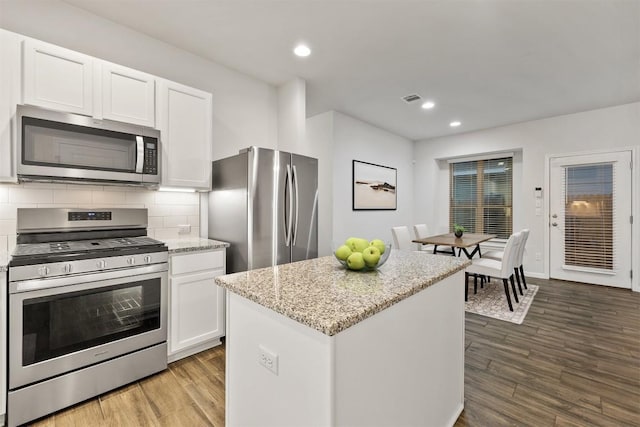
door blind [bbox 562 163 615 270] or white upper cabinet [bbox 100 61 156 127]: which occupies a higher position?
white upper cabinet [bbox 100 61 156 127]

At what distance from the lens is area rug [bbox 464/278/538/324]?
10.4ft

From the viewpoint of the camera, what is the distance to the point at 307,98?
13.0 feet

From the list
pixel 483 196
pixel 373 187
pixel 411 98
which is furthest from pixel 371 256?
pixel 483 196

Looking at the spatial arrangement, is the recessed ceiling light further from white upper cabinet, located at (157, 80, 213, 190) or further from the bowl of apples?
the bowl of apples

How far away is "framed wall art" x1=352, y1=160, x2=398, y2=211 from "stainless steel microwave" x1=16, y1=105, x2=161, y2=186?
3.19 meters

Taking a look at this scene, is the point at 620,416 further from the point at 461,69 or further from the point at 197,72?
the point at 197,72

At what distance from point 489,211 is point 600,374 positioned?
412 cm

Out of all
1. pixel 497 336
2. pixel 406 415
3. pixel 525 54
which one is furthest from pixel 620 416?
pixel 525 54

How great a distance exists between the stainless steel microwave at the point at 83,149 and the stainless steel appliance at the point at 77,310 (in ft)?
1.27

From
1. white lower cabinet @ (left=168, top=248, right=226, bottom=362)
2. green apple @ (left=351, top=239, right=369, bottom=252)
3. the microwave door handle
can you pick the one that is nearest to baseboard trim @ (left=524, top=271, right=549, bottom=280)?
green apple @ (left=351, top=239, right=369, bottom=252)

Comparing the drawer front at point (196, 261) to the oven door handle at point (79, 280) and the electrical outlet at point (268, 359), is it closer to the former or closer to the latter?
the oven door handle at point (79, 280)

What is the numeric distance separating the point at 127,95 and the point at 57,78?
0.39m

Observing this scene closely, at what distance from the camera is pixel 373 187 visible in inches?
204

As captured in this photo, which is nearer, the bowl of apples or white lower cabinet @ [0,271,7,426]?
the bowl of apples
